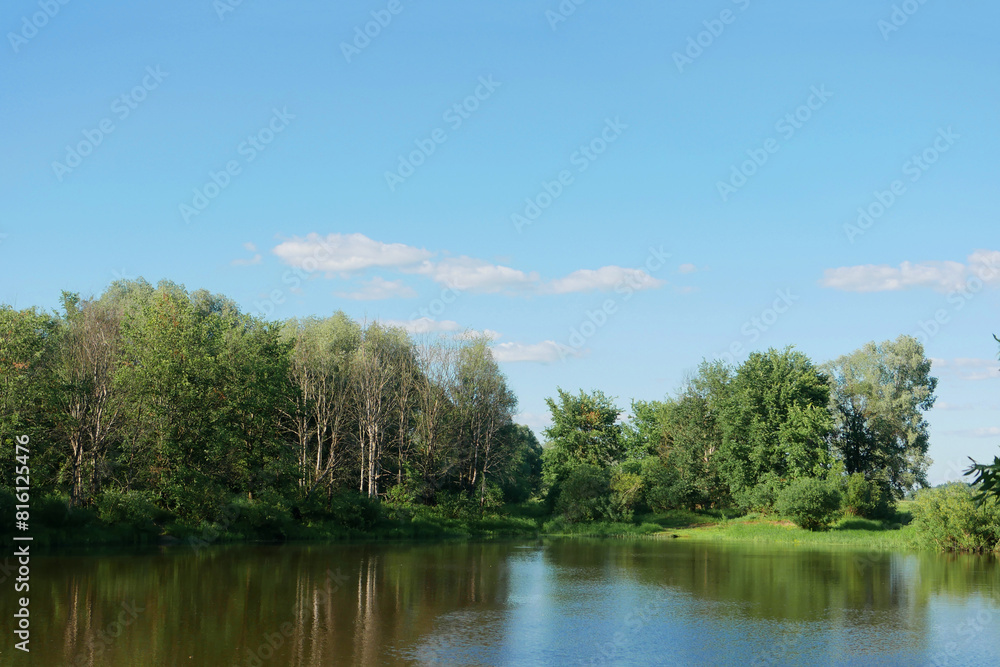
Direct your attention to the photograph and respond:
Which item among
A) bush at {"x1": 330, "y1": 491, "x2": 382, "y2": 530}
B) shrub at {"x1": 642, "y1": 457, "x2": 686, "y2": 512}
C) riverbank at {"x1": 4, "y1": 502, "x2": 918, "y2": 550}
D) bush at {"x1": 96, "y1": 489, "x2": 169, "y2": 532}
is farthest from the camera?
shrub at {"x1": 642, "y1": 457, "x2": 686, "y2": 512}

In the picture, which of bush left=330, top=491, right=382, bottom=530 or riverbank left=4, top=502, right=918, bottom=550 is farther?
bush left=330, top=491, right=382, bottom=530

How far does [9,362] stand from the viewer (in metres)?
35.7

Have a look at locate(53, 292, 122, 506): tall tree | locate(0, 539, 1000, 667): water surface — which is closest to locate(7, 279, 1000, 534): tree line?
locate(53, 292, 122, 506): tall tree

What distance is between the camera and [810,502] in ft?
177

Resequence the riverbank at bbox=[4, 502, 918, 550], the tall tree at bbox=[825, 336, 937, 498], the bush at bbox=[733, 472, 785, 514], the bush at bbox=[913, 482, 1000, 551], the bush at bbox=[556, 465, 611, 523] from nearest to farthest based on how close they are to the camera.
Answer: the riverbank at bbox=[4, 502, 918, 550], the bush at bbox=[913, 482, 1000, 551], the bush at bbox=[733, 472, 785, 514], the bush at bbox=[556, 465, 611, 523], the tall tree at bbox=[825, 336, 937, 498]

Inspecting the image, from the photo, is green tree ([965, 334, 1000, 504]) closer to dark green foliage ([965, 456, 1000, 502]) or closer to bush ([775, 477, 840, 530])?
dark green foliage ([965, 456, 1000, 502])

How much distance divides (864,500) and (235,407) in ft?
149

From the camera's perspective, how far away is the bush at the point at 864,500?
193ft

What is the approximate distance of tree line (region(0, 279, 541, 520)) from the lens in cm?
3888

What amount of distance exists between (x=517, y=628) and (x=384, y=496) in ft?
134

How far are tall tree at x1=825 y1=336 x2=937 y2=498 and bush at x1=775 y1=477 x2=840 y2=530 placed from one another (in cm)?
1733

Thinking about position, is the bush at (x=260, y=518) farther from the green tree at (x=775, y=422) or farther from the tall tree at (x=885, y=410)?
the tall tree at (x=885, y=410)

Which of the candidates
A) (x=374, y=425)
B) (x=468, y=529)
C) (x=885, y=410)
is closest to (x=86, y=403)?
(x=374, y=425)

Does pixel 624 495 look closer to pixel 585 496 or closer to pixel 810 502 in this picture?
pixel 585 496
